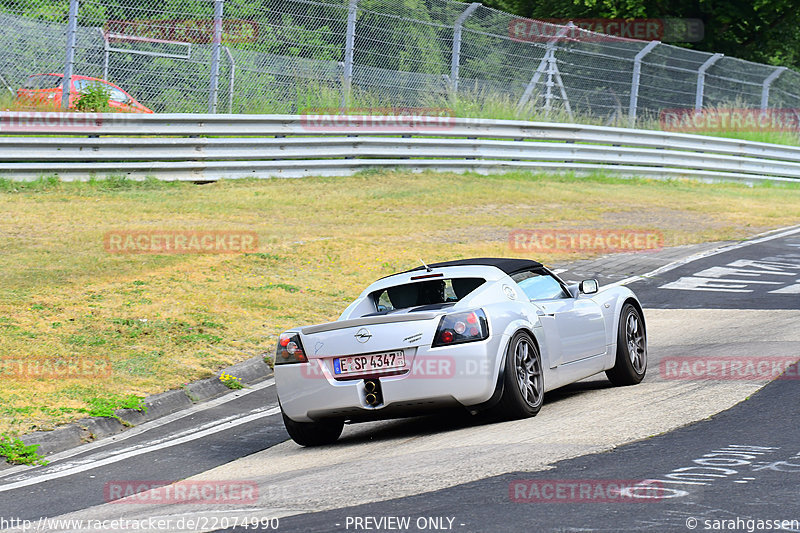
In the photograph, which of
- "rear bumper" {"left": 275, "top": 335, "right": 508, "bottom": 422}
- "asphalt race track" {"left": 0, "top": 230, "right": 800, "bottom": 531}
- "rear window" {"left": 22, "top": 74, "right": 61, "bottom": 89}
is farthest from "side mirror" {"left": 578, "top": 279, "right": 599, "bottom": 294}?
"rear window" {"left": 22, "top": 74, "right": 61, "bottom": 89}

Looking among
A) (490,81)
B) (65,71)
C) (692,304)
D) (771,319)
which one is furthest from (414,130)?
(771,319)

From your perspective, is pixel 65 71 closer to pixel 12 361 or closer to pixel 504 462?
pixel 12 361

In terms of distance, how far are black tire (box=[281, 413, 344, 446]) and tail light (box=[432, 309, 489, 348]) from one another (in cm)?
107

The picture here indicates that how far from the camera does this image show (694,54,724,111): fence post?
94.2 ft

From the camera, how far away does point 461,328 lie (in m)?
7.38

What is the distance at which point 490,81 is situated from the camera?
2462 centimetres

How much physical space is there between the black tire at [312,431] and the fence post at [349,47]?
14.6 meters

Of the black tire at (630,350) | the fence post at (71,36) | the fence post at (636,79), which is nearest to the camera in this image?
the black tire at (630,350)

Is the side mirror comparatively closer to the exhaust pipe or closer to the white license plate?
the white license plate

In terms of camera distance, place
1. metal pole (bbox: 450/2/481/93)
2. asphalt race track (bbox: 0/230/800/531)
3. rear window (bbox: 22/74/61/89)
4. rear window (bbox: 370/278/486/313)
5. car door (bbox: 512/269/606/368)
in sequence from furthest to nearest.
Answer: metal pole (bbox: 450/2/481/93)
rear window (bbox: 22/74/61/89)
rear window (bbox: 370/278/486/313)
car door (bbox: 512/269/606/368)
asphalt race track (bbox: 0/230/800/531)

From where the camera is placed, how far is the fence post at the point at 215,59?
1953 centimetres

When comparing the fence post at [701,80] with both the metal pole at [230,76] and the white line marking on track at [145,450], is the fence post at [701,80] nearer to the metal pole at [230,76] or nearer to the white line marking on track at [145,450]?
the metal pole at [230,76]

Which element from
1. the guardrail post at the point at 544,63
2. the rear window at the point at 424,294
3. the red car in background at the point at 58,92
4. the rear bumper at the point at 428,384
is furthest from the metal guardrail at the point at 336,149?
the rear bumper at the point at 428,384

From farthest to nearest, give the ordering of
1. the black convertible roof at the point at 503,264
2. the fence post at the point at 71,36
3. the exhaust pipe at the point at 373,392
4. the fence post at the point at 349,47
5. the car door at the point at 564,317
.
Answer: the fence post at the point at 349,47 < the fence post at the point at 71,36 < the black convertible roof at the point at 503,264 < the car door at the point at 564,317 < the exhaust pipe at the point at 373,392
